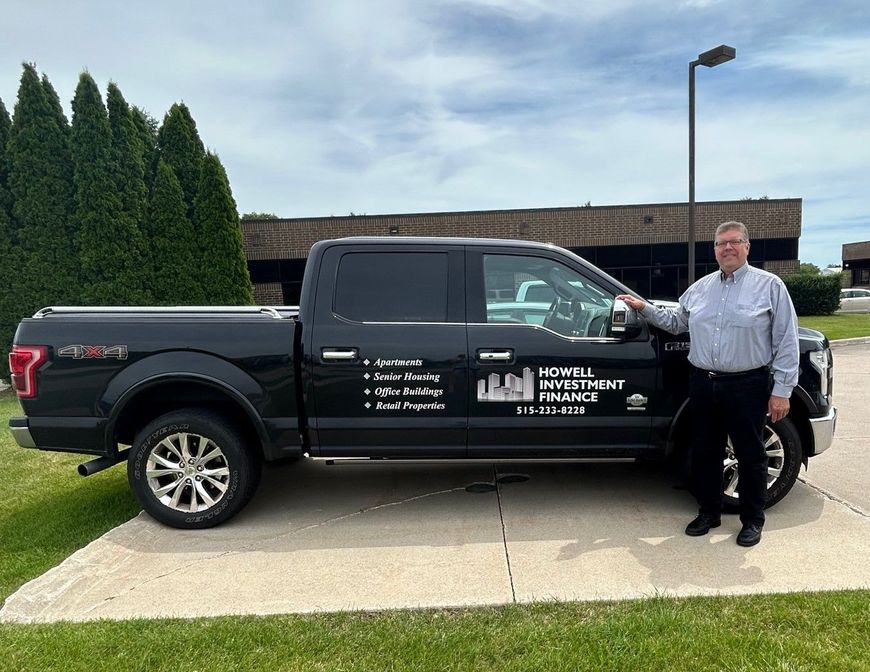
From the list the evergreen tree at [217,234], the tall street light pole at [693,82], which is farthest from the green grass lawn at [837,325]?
the evergreen tree at [217,234]

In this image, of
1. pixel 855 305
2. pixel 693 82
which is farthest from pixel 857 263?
pixel 693 82

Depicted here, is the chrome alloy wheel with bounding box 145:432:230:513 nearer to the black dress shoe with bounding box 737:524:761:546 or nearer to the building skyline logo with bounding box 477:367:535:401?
the building skyline logo with bounding box 477:367:535:401

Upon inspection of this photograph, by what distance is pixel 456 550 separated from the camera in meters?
3.35

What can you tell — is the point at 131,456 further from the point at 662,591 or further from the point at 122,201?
the point at 122,201

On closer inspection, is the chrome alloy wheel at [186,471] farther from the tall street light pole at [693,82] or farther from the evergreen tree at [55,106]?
the evergreen tree at [55,106]

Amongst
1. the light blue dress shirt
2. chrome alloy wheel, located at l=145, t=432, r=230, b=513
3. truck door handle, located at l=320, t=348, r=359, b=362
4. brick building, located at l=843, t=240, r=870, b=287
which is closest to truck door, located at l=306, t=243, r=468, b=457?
truck door handle, located at l=320, t=348, r=359, b=362

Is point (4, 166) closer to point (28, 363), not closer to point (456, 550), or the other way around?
point (28, 363)

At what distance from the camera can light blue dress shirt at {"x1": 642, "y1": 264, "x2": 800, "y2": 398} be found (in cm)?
309

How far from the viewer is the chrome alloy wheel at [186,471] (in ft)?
12.0

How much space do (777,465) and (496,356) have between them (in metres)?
2.02

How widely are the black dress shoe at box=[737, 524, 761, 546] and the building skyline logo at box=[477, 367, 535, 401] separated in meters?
1.46

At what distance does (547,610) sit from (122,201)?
45.8ft

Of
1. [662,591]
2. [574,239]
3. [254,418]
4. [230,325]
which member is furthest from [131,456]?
[574,239]

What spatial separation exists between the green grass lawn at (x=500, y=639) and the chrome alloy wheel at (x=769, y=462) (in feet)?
3.30
